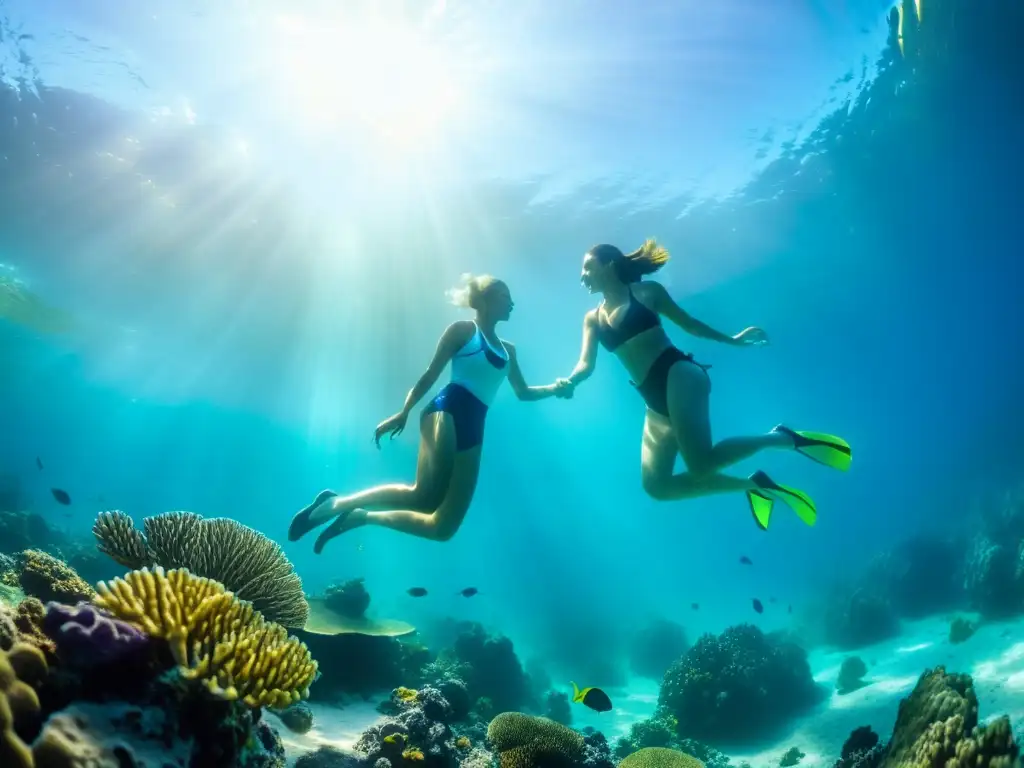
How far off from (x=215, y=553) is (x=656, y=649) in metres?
24.1

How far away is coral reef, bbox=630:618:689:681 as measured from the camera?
76.5 feet

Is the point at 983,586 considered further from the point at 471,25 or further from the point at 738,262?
the point at 471,25

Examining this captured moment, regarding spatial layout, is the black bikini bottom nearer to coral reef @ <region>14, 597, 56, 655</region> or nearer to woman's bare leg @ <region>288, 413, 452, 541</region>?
woman's bare leg @ <region>288, 413, 452, 541</region>

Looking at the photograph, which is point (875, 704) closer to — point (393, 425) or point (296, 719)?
point (296, 719)

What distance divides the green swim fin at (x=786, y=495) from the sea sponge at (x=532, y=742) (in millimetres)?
3277

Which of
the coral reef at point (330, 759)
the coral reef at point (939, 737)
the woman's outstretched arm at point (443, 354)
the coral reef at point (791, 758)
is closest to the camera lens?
the coral reef at point (939, 737)

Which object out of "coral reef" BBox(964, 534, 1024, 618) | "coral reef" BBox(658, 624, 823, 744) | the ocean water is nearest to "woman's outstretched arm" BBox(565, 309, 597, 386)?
the ocean water

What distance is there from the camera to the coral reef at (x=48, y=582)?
4.19 metres

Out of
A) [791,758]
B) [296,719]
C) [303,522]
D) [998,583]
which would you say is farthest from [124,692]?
[998,583]

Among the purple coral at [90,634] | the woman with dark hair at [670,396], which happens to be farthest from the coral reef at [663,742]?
the purple coral at [90,634]

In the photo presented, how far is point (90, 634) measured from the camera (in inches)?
91.5

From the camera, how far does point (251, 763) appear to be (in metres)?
2.70

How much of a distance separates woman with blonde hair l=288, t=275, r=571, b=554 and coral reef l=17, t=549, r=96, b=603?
1.70 meters

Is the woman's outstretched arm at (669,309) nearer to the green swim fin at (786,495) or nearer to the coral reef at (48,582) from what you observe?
the green swim fin at (786,495)
